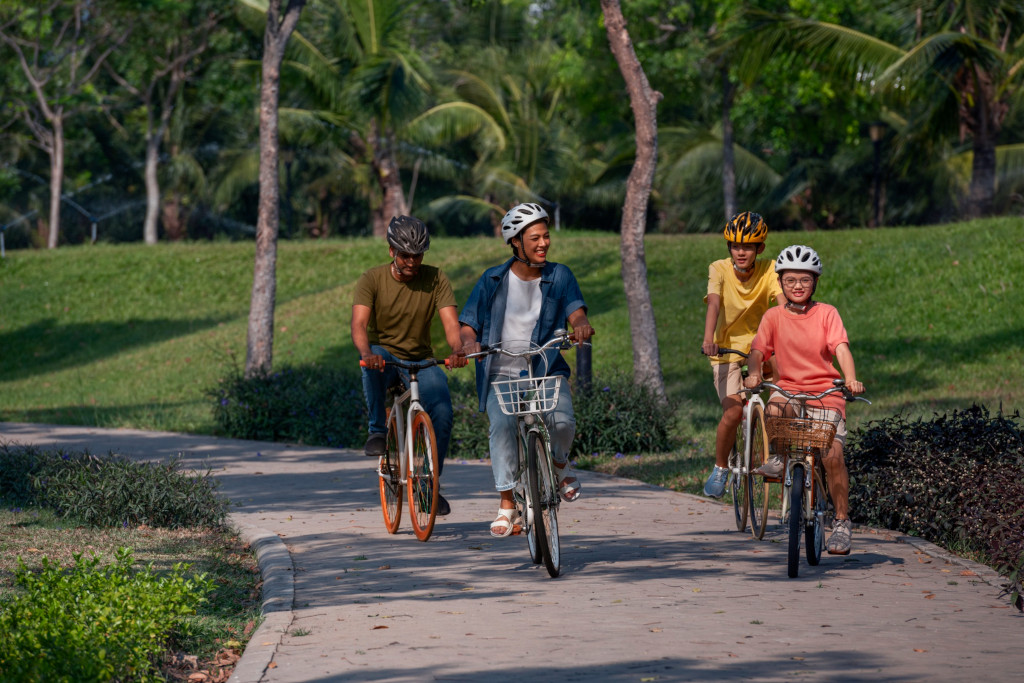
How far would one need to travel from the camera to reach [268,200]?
16734 millimetres

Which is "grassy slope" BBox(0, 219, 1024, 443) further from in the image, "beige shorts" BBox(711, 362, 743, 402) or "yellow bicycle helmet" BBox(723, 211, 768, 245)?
"yellow bicycle helmet" BBox(723, 211, 768, 245)

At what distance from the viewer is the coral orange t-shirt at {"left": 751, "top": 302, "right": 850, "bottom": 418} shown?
700 cm

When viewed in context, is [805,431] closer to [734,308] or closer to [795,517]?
[795,517]

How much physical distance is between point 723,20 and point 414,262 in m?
26.7

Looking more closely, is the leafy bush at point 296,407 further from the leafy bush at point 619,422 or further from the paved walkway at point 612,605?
the paved walkway at point 612,605

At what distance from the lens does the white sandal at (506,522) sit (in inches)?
275

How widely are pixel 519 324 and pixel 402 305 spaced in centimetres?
118

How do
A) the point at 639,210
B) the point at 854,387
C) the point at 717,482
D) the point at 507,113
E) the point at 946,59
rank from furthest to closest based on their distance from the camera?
the point at 507,113
the point at 946,59
the point at 639,210
the point at 717,482
the point at 854,387

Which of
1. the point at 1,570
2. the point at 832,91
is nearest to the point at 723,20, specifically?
the point at 832,91

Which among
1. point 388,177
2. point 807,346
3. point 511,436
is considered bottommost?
point 511,436

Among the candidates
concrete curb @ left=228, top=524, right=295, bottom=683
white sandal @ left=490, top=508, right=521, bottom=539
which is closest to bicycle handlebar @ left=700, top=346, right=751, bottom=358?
white sandal @ left=490, top=508, right=521, bottom=539

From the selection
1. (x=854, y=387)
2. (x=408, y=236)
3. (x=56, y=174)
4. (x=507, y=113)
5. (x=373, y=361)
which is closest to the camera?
(x=854, y=387)

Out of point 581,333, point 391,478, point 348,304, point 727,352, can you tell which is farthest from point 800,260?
point 348,304

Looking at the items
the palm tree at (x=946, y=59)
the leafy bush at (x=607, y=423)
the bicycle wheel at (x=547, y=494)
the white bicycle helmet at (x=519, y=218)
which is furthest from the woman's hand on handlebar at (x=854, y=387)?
the palm tree at (x=946, y=59)
